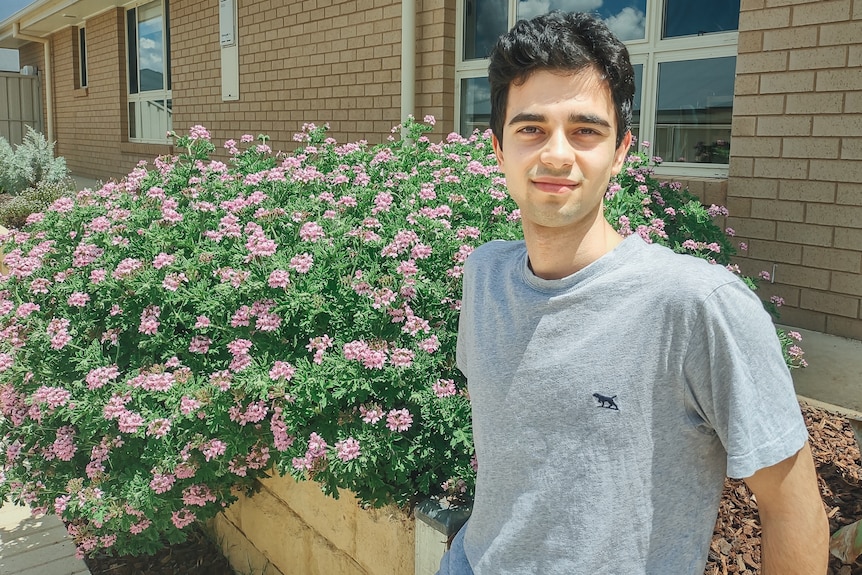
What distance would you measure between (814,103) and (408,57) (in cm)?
368

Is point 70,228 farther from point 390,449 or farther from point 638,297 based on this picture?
point 638,297

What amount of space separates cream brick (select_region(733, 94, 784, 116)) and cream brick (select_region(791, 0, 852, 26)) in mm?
441

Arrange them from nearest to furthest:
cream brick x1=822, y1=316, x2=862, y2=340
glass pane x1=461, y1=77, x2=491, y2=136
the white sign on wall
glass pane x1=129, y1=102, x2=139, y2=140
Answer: cream brick x1=822, y1=316, x2=862, y2=340
glass pane x1=461, y1=77, x2=491, y2=136
the white sign on wall
glass pane x1=129, y1=102, x2=139, y2=140

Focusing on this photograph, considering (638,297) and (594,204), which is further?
(594,204)

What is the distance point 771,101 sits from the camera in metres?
4.84

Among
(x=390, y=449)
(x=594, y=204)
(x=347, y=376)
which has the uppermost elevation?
(x=594, y=204)

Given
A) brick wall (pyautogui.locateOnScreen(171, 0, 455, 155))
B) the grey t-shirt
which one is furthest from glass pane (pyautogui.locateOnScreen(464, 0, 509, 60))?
the grey t-shirt

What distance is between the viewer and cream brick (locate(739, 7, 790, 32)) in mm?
4715

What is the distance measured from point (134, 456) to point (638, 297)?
241 cm

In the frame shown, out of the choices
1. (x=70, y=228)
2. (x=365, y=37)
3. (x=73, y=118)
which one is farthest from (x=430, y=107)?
(x=73, y=118)

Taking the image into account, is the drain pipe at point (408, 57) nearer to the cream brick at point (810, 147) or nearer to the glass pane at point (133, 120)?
the cream brick at point (810, 147)

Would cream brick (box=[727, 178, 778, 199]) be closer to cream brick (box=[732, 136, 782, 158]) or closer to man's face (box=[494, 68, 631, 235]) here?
cream brick (box=[732, 136, 782, 158])

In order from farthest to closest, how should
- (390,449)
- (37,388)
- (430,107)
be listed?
1. (430,107)
2. (37,388)
3. (390,449)

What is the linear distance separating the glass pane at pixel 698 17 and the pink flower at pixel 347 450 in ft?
13.8
